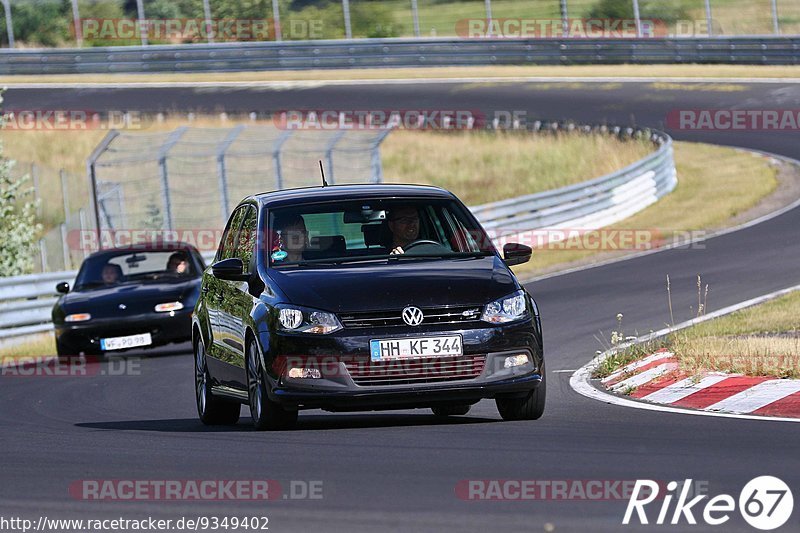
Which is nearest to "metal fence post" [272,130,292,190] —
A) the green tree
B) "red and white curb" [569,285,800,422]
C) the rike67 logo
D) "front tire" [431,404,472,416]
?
the green tree

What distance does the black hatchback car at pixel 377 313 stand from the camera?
30.6 feet

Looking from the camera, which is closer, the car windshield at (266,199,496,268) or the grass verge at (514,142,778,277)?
the car windshield at (266,199,496,268)

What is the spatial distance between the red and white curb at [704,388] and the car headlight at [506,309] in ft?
4.77

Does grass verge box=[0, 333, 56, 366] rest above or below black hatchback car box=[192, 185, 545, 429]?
below

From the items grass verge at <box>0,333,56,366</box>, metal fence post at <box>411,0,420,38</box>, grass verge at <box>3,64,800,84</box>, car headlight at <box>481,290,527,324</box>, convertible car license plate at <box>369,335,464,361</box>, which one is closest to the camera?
convertible car license plate at <box>369,335,464,361</box>

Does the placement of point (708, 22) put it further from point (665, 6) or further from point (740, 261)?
point (740, 261)

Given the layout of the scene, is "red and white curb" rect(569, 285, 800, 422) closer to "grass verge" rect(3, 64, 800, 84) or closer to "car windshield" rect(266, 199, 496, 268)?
"car windshield" rect(266, 199, 496, 268)

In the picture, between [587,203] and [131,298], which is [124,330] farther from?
[587,203]

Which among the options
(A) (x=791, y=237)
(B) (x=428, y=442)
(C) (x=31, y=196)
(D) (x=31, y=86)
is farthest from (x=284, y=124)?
(B) (x=428, y=442)

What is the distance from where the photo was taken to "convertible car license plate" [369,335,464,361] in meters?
9.28

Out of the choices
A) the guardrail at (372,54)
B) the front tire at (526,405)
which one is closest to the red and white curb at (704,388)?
the front tire at (526,405)

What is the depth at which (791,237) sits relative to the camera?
24.2 m

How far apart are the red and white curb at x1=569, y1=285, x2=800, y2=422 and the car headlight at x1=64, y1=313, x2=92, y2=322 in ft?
24.7

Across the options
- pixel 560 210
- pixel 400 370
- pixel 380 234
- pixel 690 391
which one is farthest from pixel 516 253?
pixel 560 210
